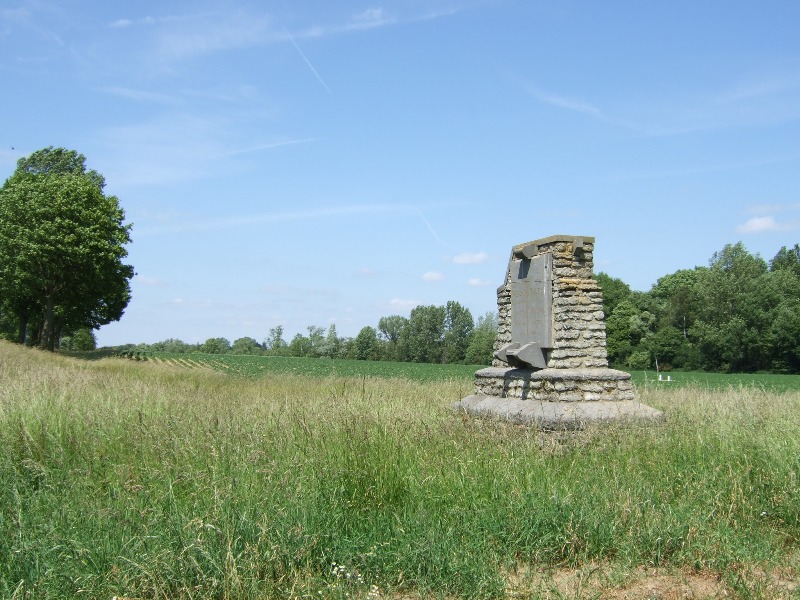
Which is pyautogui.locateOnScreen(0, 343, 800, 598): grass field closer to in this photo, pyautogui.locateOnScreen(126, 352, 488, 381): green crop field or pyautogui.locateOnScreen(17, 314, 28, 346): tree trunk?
pyautogui.locateOnScreen(126, 352, 488, 381): green crop field

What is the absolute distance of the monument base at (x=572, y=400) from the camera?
954 cm

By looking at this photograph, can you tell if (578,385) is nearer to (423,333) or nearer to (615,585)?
(615,585)

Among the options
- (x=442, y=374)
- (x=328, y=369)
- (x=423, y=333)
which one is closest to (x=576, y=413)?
(x=442, y=374)

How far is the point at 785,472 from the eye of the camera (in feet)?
20.6

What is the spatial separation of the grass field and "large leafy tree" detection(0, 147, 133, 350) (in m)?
30.4

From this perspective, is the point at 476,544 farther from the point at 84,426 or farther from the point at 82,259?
the point at 82,259

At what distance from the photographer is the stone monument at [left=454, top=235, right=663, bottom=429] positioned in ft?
32.0

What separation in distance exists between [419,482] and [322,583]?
2046mm

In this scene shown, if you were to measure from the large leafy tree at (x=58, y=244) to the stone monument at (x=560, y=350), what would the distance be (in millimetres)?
31416

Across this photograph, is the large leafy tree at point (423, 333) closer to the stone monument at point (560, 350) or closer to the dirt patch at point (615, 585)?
the stone monument at point (560, 350)

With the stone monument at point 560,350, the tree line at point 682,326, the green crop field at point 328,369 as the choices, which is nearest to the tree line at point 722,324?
the tree line at point 682,326

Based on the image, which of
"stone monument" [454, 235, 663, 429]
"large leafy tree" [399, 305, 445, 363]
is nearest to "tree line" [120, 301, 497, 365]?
"large leafy tree" [399, 305, 445, 363]

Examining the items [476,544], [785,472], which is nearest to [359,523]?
[476,544]

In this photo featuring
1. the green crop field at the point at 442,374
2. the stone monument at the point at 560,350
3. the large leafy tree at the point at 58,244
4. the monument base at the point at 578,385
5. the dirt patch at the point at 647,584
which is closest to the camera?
the dirt patch at the point at 647,584
